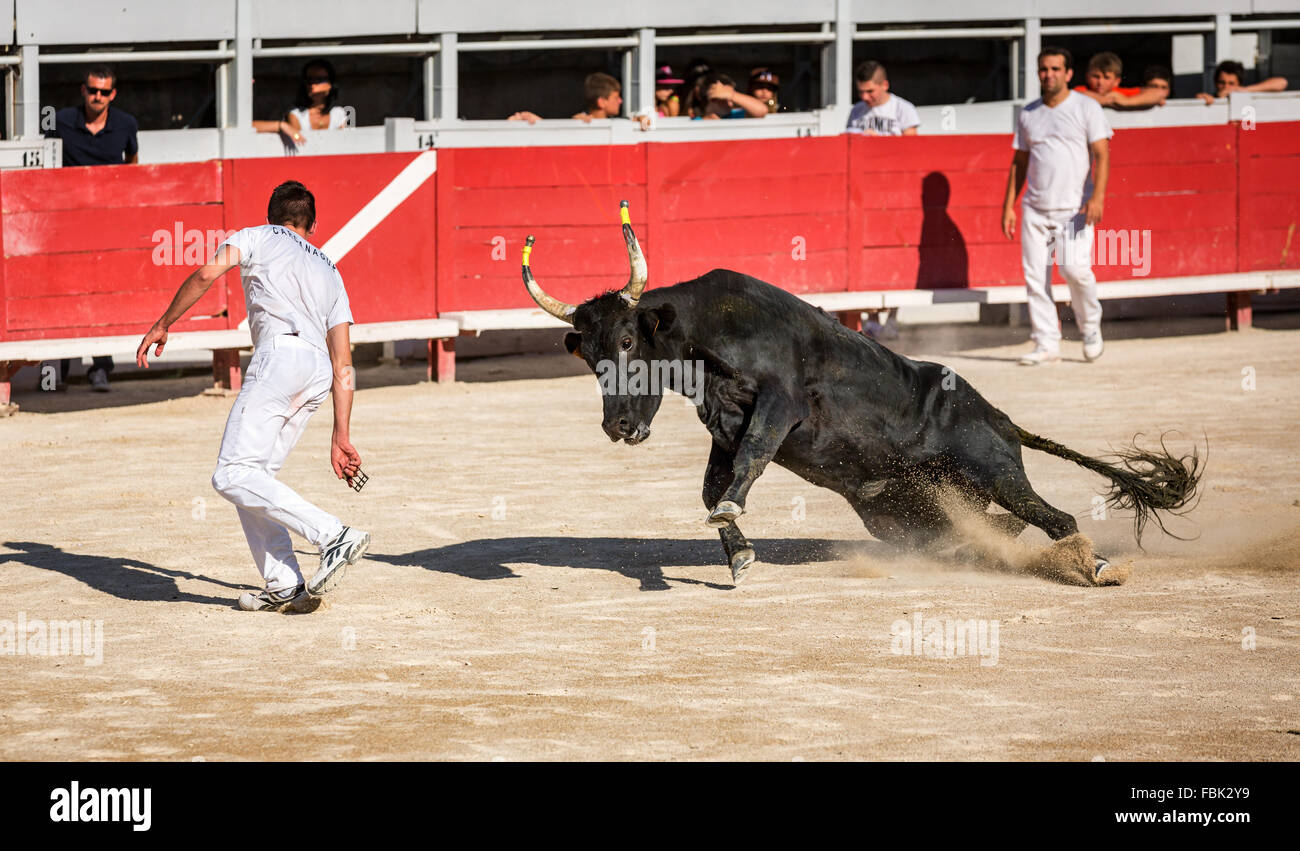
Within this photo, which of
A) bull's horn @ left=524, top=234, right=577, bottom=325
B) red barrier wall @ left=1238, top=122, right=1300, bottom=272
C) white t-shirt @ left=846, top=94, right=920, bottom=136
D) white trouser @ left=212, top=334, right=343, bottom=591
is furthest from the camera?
red barrier wall @ left=1238, top=122, right=1300, bottom=272

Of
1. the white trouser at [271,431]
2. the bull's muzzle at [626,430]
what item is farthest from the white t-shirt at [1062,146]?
the white trouser at [271,431]

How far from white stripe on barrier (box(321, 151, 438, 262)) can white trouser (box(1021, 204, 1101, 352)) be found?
410 cm

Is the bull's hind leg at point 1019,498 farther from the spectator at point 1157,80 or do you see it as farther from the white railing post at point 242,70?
the spectator at point 1157,80

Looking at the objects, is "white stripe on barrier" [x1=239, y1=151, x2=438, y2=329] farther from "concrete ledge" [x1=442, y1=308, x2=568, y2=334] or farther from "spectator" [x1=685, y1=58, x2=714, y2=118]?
"spectator" [x1=685, y1=58, x2=714, y2=118]

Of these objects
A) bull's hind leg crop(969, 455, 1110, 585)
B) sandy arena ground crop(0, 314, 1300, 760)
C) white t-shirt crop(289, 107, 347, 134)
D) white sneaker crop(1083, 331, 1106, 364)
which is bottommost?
sandy arena ground crop(0, 314, 1300, 760)

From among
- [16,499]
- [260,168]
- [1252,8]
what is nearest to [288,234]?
[16,499]

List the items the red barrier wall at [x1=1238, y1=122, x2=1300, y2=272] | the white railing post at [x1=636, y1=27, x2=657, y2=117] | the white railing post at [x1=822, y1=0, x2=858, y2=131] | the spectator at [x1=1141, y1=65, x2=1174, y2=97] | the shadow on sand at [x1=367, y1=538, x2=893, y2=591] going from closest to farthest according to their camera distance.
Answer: the shadow on sand at [x1=367, y1=538, x2=893, y2=591] < the red barrier wall at [x1=1238, y1=122, x2=1300, y2=272] < the white railing post at [x1=636, y1=27, x2=657, y2=117] < the spectator at [x1=1141, y1=65, x2=1174, y2=97] < the white railing post at [x1=822, y1=0, x2=858, y2=131]

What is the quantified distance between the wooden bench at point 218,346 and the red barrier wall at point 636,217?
179mm

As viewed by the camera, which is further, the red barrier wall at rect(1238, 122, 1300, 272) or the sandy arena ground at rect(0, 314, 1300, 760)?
the red barrier wall at rect(1238, 122, 1300, 272)

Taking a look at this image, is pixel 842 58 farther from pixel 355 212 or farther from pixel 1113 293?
pixel 355 212

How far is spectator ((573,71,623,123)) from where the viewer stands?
46.2ft

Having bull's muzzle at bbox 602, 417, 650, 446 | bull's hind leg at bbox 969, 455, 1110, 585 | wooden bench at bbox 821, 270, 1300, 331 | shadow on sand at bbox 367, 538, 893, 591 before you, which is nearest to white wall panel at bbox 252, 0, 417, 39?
wooden bench at bbox 821, 270, 1300, 331

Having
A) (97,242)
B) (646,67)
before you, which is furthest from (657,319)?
(646,67)

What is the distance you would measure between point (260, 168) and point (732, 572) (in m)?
6.69
